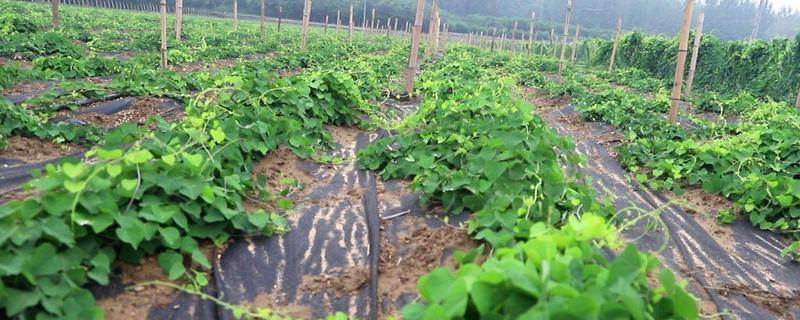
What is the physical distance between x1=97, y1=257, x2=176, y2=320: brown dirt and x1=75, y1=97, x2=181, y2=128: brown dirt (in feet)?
9.42

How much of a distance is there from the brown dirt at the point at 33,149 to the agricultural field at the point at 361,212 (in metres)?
0.02

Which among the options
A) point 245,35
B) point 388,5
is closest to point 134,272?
point 245,35

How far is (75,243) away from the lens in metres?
2.37

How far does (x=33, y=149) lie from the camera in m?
4.49

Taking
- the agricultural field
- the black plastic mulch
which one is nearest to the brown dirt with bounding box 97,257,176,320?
the agricultural field

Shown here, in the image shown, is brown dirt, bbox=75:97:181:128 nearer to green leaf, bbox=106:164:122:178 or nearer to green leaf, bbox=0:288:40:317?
green leaf, bbox=106:164:122:178

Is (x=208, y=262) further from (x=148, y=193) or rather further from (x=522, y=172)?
(x=522, y=172)

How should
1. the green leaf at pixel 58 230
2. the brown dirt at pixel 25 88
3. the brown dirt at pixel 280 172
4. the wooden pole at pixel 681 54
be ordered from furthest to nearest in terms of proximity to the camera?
the wooden pole at pixel 681 54
the brown dirt at pixel 25 88
the brown dirt at pixel 280 172
the green leaf at pixel 58 230

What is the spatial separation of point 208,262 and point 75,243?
620 mm

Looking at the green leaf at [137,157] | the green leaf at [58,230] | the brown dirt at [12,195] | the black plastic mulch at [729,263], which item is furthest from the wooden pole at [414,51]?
the green leaf at [58,230]

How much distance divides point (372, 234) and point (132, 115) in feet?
11.9

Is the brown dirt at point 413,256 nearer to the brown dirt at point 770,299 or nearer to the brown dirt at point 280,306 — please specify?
the brown dirt at point 280,306

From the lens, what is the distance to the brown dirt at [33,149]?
4293 mm

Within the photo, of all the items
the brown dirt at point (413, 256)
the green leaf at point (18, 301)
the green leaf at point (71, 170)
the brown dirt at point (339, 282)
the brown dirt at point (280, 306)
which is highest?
the green leaf at point (71, 170)
